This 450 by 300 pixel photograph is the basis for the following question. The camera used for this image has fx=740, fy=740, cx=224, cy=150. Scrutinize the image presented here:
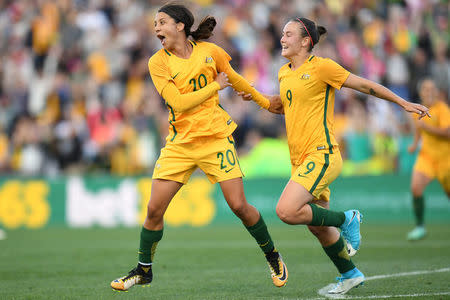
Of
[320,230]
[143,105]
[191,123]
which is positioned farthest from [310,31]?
[143,105]

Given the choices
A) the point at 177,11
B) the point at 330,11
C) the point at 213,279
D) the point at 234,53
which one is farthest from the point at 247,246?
the point at 330,11

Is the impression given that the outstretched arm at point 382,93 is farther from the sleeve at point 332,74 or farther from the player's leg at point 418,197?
the player's leg at point 418,197

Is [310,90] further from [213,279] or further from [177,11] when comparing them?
[213,279]

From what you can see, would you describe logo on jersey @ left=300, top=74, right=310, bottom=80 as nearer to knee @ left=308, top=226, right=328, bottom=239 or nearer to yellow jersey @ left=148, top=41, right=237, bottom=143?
yellow jersey @ left=148, top=41, right=237, bottom=143

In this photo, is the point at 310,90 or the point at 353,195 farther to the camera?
the point at 353,195

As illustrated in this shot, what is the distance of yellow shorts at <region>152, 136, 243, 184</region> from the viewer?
6.94 meters

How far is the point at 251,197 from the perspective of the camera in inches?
650

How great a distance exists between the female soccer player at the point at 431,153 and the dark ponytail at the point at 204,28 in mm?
6138

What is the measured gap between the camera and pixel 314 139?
6.87m

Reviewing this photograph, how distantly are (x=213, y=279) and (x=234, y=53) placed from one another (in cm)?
1166

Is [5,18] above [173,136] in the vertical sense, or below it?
above

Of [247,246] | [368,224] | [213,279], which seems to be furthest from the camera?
[368,224]

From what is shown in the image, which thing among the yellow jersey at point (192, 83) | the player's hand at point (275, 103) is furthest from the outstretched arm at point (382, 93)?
the yellow jersey at point (192, 83)

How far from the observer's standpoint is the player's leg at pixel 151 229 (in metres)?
6.95
